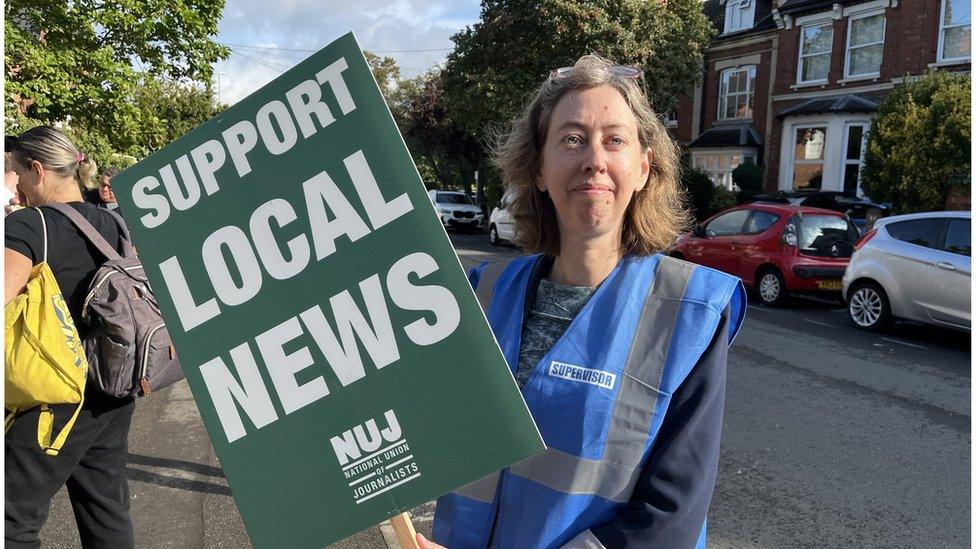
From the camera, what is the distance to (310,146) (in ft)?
4.79

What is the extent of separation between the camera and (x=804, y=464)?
15.8ft

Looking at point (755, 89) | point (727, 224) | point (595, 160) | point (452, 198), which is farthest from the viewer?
point (452, 198)

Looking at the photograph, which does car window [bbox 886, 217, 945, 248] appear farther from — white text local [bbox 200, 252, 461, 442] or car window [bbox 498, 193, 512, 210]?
white text local [bbox 200, 252, 461, 442]

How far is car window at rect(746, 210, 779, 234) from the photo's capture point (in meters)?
11.6

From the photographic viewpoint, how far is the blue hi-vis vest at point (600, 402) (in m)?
1.50

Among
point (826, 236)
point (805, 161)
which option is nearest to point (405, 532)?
point (826, 236)

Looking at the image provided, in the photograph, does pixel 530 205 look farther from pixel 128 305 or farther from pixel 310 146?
pixel 128 305

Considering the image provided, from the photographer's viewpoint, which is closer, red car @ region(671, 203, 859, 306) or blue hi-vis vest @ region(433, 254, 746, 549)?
blue hi-vis vest @ region(433, 254, 746, 549)

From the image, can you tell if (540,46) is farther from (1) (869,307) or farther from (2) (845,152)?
(1) (869,307)

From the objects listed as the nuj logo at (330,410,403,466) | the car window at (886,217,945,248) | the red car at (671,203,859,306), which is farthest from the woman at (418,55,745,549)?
the red car at (671,203,859,306)

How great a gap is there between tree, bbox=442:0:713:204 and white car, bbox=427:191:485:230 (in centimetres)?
358

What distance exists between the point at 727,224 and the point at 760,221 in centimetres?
71

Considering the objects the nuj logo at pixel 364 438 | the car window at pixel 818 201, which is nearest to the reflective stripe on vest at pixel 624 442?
the nuj logo at pixel 364 438

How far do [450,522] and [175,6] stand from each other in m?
9.94
